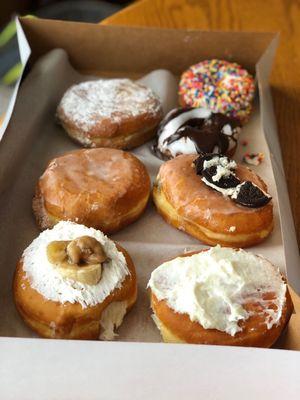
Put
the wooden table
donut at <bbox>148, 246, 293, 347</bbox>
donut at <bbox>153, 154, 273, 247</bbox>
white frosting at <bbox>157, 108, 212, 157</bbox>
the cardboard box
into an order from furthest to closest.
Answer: the wooden table → white frosting at <bbox>157, 108, 212, 157</bbox> → donut at <bbox>153, 154, 273, 247</bbox> → donut at <bbox>148, 246, 293, 347</bbox> → the cardboard box

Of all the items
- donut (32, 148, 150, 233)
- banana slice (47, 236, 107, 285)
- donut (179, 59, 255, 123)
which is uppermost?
banana slice (47, 236, 107, 285)

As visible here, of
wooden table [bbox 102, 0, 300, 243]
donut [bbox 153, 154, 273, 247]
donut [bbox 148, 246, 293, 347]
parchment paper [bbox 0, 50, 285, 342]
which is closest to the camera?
donut [bbox 148, 246, 293, 347]

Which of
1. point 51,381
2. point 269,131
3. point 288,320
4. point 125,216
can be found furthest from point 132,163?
point 51,381

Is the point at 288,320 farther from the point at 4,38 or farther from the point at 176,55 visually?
the point at 4,38

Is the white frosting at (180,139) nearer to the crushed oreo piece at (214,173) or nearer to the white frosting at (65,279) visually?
the crushed oreo piece at (214,173)

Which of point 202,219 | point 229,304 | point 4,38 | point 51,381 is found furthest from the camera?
point 4,38

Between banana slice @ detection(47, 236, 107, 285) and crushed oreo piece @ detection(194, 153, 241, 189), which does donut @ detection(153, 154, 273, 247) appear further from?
banana slice @ detection(47, 236, 107, 285)

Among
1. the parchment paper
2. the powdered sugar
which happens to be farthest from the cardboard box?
the powdered sugar
